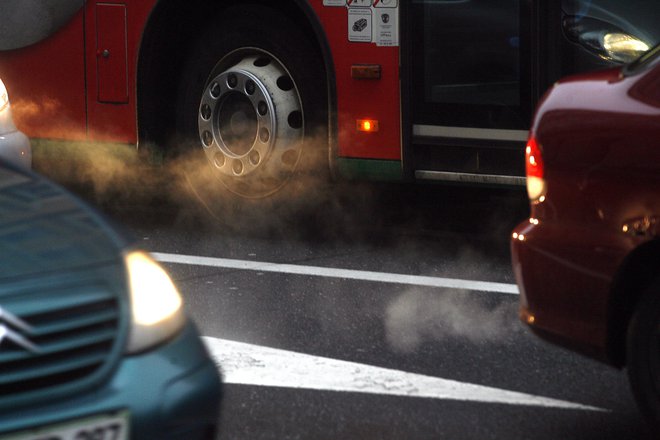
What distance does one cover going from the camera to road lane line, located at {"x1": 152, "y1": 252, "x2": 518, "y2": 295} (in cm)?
754

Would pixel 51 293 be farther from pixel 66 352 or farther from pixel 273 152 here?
pixel 273 152

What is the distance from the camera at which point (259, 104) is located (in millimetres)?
8719

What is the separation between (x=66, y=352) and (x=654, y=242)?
5.89 ft

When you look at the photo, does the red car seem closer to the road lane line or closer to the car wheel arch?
the car wheel arch

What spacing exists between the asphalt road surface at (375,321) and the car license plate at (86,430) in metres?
1.41

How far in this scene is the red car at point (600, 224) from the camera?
15.3ft

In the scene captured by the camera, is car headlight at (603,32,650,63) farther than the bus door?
No

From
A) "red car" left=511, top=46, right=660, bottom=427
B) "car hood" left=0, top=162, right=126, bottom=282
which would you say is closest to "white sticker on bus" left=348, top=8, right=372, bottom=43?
"red car" left=511, top=46, right=660, bottom=427

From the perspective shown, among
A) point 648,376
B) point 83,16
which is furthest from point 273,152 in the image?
point 648,376

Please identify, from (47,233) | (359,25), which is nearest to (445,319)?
(359,25)

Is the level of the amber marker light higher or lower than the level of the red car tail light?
lower

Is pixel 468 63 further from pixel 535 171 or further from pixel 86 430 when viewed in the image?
pixel 86 430

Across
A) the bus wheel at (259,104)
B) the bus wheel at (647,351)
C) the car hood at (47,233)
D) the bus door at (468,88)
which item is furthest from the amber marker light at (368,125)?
the car hood at (47,233)

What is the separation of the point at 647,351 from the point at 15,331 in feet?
6.35
